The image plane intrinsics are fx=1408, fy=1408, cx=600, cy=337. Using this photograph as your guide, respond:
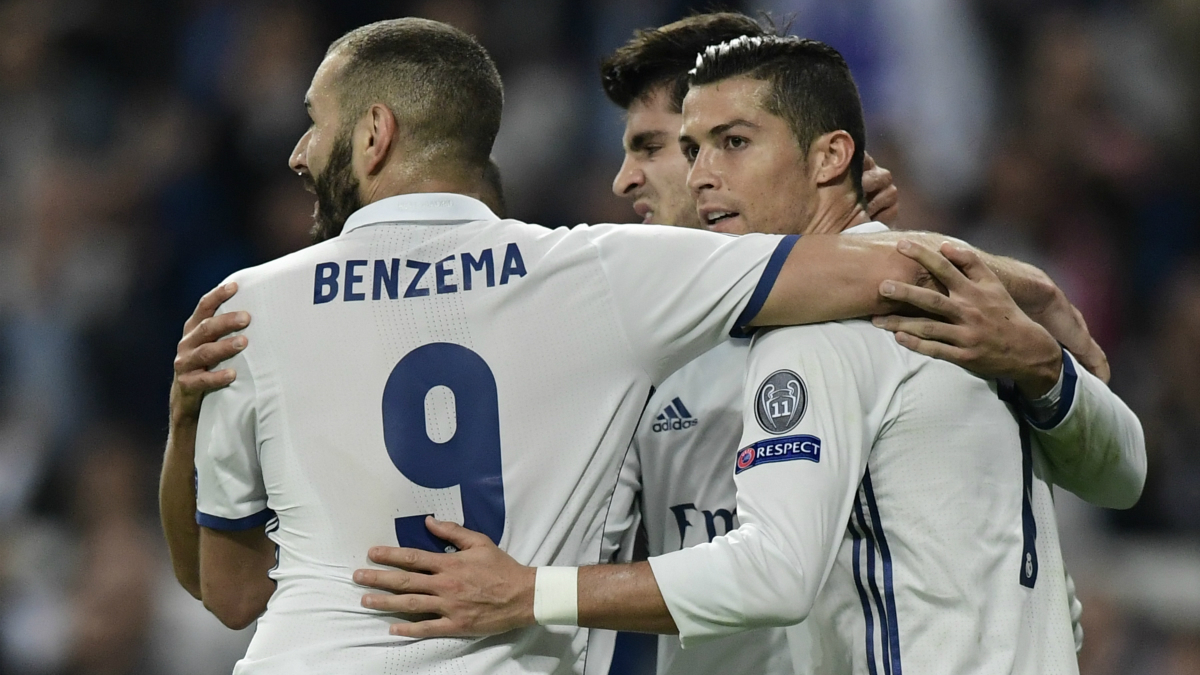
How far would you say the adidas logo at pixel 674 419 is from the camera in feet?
12.4

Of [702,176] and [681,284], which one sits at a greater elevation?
[702,176]

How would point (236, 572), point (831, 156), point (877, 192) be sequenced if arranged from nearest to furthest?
point (236, 572), point (831, 156), point (877, 192)

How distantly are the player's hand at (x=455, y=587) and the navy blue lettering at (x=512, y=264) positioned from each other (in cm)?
55

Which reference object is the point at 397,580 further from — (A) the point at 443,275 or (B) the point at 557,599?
(A) the point at 443,275

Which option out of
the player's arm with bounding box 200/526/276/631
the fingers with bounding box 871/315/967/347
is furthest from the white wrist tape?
the fingers with bounding box 871/315/967/347

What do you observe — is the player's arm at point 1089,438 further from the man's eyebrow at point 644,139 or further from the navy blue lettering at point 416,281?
the man's eyebrow at point 644,139

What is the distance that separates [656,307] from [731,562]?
58 cm

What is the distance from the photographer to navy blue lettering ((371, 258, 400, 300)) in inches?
121

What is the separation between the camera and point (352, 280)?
3102mm

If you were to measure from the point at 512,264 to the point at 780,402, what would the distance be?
0.66m

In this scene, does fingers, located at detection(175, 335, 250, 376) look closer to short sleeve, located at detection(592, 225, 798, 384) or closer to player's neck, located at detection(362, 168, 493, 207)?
player's neck, located at detection(362, 168, 493, 207)

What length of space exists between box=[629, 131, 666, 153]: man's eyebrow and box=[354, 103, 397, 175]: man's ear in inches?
60.9

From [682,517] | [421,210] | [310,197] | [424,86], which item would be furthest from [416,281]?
[310,197]

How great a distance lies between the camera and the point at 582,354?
3.07 meters
